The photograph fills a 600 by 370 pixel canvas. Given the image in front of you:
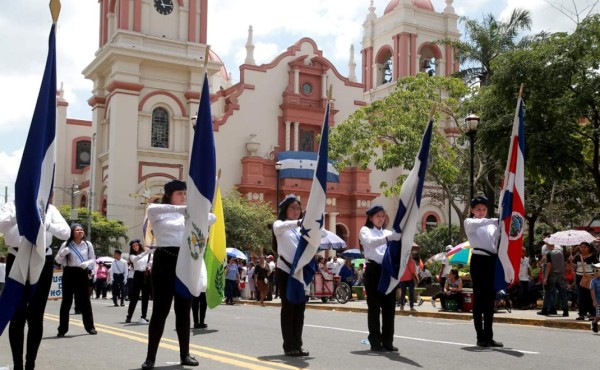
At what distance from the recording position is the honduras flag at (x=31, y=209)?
265 inches

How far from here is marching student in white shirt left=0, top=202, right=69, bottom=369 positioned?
23.3 ft

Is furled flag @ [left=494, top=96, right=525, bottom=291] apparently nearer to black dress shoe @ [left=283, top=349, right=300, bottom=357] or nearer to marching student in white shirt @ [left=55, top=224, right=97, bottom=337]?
black dress shoe @ [left=283, top=349, right=300, bottom=357]

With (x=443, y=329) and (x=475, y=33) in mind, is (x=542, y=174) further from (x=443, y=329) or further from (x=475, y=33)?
(x=475, y=33)

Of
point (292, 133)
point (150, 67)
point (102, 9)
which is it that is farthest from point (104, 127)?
point (292, 133)

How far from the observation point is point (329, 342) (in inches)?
411

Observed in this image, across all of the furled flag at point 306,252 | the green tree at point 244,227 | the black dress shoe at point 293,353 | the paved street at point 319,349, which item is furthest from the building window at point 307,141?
the black dress shoe at point 293,353

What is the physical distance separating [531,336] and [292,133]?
121ft

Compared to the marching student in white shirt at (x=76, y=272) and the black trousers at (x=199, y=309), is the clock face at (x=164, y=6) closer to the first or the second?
the black trousers at (x=199, y=309)

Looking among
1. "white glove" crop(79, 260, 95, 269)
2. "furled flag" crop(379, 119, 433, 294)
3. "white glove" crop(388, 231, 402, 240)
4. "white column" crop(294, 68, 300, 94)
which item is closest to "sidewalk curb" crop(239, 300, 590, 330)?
"furled flag" crop(379, 119, 433, 294)

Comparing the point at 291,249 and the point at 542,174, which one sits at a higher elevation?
the point at 542,174

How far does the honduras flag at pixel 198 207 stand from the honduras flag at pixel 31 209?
4.32 feet

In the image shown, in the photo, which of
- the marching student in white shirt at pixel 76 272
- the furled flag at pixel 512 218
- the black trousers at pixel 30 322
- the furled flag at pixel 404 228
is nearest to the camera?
the black trousers at pixel 30 322

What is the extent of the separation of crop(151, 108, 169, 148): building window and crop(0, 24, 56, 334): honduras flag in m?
37.6

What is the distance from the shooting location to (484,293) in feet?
32.1
